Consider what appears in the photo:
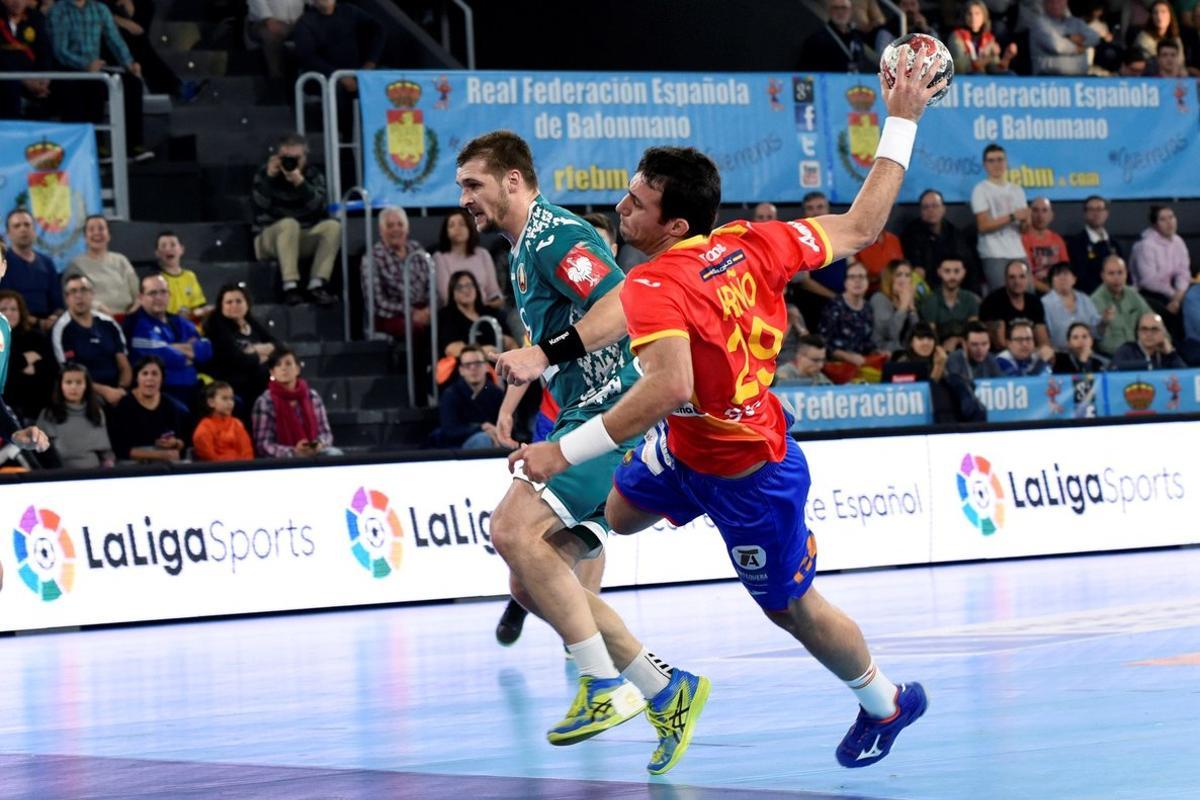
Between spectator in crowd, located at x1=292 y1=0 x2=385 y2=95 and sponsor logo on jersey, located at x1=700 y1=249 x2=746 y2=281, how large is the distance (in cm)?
1297

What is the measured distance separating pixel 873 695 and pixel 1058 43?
57.3 ft

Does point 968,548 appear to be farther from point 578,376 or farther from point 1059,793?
point 1059,793

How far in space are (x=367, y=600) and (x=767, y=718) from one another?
275 inches

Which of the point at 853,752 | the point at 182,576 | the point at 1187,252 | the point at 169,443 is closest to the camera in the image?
the point at 853,752

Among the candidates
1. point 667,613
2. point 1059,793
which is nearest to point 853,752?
point 1059,793

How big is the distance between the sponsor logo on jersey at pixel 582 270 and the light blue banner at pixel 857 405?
9256mm

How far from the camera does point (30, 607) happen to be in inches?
531

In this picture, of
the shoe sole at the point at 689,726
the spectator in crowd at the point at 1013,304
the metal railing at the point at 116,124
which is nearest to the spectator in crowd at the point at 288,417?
the metal railing at the point at 116,124

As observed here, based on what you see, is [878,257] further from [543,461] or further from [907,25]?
[543,461]

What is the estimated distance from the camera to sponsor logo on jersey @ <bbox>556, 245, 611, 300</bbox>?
7.29 meters

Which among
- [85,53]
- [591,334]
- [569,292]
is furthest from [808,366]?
[591,334]

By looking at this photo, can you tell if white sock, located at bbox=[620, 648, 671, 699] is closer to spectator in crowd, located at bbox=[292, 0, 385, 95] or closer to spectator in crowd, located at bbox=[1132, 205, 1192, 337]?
spectator in crowd, located at bbox=[292, 0, 385, 95]

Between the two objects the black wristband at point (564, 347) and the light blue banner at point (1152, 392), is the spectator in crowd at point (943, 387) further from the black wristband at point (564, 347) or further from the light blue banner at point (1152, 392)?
the black wristband at point (564, 347)

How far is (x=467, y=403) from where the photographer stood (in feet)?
52.3
